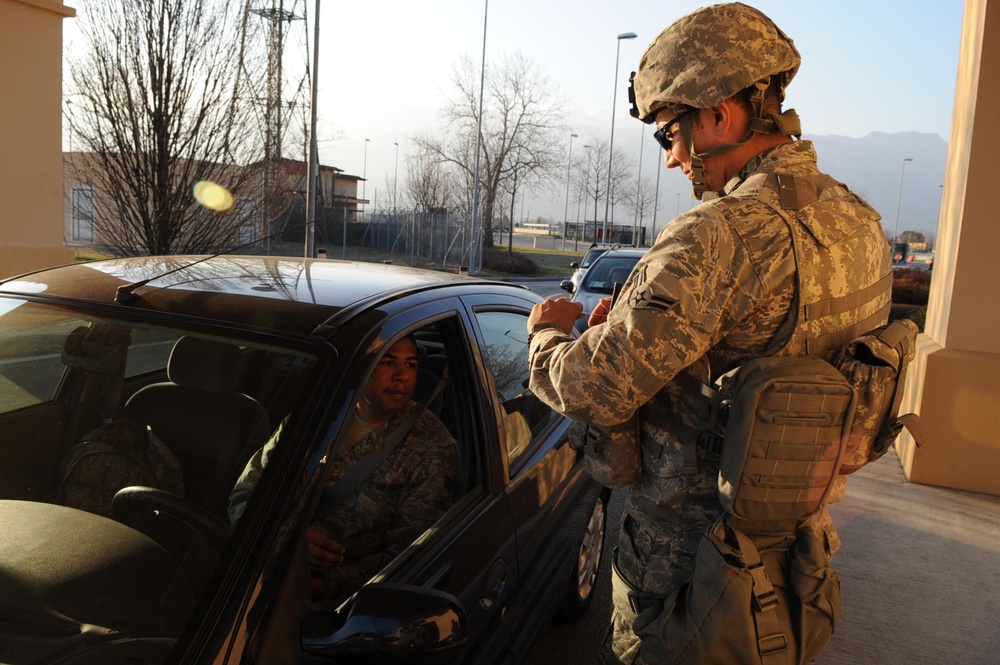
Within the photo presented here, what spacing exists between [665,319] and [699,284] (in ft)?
0.35

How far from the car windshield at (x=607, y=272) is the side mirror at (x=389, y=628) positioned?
1021cm

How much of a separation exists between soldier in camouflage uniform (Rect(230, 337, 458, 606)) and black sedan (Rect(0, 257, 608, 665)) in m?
0.10

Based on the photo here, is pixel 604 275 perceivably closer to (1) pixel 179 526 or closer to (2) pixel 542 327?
(2) pixel 542 327

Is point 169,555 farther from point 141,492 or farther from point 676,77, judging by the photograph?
point 676,77

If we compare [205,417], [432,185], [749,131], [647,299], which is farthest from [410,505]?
[432,185]

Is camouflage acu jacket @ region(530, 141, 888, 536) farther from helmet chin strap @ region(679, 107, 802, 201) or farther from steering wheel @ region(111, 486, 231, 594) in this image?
steering wheel @ region(111, 486, 231, 594)

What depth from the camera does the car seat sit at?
1.79m

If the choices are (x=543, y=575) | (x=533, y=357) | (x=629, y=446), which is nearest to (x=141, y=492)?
(x=533, y=357)

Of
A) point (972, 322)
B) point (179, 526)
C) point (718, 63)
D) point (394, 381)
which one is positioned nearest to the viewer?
point (179, 526)

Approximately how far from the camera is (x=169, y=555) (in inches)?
63.9

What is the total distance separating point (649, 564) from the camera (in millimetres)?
2008

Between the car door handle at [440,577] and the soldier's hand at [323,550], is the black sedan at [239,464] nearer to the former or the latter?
the car door handle at [440,577]

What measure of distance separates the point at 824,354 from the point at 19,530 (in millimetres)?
1818

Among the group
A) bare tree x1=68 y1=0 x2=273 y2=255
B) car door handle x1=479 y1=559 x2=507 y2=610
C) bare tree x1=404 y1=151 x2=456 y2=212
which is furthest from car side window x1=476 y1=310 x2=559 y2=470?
bare tree x1=404 y1=151 x2=456 y2=212
